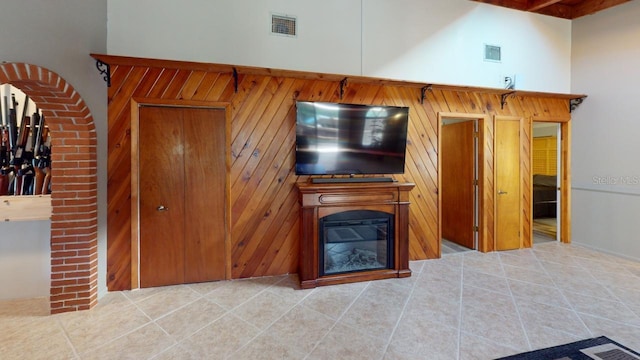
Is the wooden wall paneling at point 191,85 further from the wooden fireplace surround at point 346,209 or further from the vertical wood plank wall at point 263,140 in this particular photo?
the wooden fireplace surround at point 346,209

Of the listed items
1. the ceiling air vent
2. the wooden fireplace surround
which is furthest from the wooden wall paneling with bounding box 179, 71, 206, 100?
the wooden fireplace surround

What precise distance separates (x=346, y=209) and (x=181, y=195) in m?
1.82

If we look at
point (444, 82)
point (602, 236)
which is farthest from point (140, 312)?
point (602, 236)

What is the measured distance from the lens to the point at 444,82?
3910 millimetres

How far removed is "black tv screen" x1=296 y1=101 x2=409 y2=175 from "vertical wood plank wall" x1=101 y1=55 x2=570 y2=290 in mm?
206

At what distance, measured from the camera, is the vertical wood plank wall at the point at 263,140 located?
9.73ft

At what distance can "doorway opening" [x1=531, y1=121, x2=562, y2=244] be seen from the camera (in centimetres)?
477

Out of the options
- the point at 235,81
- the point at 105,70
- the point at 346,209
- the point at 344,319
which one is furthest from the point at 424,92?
the point at 105,70

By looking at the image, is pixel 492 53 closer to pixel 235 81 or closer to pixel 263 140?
pixel 263 140

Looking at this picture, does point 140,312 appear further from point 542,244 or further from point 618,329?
point 542,244

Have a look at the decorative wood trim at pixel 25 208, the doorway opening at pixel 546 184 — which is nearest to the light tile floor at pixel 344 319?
the decorative wood trim at pixel 25 208

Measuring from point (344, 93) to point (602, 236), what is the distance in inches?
172

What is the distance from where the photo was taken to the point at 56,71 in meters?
2.46

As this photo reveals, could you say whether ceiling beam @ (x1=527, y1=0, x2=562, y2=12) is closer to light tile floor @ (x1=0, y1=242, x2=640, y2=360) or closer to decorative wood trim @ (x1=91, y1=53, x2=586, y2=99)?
decorative wood trim @ (x1=91, y1=53, x2=586, y2=99)
